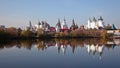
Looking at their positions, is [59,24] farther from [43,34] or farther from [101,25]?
[43,34]

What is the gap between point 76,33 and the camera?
171ft

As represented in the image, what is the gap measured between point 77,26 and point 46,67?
53.1 metres

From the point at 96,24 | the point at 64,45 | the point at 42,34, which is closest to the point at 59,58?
the point at 64,45

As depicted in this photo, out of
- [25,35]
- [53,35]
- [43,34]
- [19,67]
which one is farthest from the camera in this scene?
[53,35]

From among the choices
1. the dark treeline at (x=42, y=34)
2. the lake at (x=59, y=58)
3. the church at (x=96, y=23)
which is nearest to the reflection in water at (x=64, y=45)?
the lake at (x=59, y=58)

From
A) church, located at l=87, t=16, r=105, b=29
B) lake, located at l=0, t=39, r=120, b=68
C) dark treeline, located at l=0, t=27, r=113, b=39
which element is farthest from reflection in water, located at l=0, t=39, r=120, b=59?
church, located at l=87, t=16, r=105, b=29

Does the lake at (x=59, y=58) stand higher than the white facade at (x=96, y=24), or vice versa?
the white facade at (x=96, y=24)

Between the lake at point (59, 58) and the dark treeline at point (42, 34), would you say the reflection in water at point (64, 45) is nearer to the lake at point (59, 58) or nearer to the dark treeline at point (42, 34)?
the lake at point (59, 58)

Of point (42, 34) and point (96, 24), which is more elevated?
point (96, 24)

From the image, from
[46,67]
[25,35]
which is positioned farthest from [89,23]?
[46,67]

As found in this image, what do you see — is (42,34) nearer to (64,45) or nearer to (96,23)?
(64,45)

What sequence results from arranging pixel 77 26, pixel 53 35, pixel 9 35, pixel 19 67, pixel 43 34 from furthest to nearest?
1. pixel 77 26
2. pixel 53 35
3. pixel 43 34
4. pixel 9 35
5. pixel 19 67

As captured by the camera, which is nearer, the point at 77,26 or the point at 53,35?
the point at 53,35

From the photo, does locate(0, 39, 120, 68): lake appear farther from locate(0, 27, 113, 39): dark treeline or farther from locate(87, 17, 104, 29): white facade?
locate(87, 17, 104, 29): white facade
